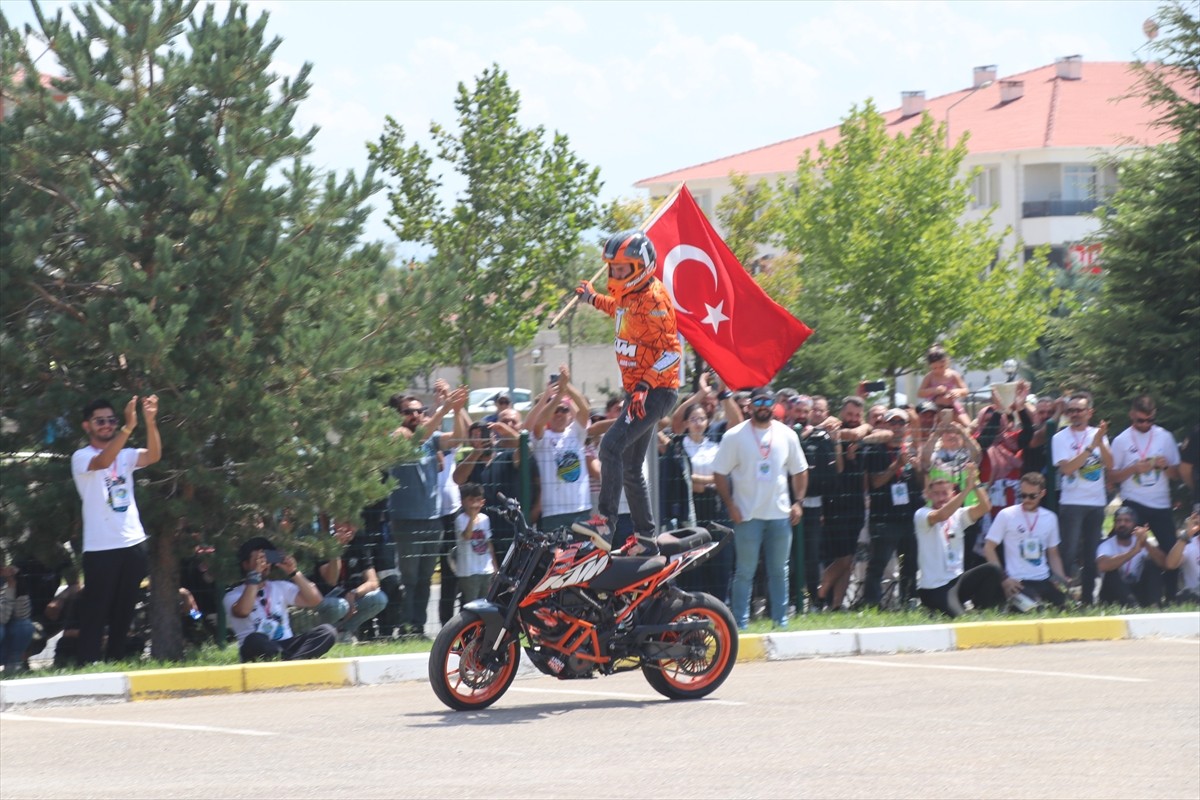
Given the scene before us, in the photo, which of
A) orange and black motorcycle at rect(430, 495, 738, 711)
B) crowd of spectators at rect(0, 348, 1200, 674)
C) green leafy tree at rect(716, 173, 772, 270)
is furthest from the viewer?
green leafy tree at rect(716, 173, 772, 270)

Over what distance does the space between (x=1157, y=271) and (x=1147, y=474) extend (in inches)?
142

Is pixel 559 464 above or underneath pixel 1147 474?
above

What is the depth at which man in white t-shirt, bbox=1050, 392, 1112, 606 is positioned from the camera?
1430 cm

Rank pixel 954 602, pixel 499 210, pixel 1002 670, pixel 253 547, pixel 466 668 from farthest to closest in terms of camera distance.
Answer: pixel 499 210
pixel 954 602
pixel 253 547
pixel 1002 670
pixel 466 668

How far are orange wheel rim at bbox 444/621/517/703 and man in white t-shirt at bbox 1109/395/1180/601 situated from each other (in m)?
7.13

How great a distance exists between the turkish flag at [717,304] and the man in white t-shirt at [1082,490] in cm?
298

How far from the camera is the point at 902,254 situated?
49281mm

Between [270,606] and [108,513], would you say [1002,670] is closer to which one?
[270,606]

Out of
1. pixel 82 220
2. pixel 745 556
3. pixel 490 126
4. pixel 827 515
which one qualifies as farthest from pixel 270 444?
pixel 490 126

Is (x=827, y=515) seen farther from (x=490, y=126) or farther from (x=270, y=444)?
(x=490, y=126)

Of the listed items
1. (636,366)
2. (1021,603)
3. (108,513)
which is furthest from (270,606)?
(1021,603)

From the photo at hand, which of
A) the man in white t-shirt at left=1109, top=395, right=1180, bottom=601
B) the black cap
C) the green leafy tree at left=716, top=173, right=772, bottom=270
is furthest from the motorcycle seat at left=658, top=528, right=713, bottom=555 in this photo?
the green leafy tree at left=716, top=173, right=772, bottom=270

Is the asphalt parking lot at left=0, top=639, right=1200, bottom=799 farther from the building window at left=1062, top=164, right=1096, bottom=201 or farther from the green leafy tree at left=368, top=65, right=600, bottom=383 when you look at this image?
the building window at left=1062, top=164, right=1096, bottom=201

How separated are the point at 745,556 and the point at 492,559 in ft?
6.48
